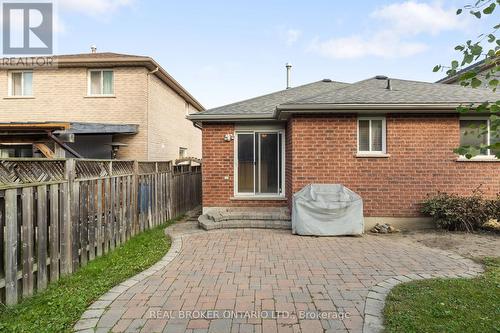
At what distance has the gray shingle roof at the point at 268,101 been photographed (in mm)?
9570

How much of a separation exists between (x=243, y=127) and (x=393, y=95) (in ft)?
14.6

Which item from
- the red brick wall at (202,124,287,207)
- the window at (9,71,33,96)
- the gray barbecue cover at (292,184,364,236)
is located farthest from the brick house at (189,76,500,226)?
the window at (9,71,33,96)

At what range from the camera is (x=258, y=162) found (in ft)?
32.1

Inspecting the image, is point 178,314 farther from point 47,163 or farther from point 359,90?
point 359,90

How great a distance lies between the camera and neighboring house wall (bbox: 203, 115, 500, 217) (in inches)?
329

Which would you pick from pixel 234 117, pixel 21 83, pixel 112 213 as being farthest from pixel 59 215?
pixel 21 83

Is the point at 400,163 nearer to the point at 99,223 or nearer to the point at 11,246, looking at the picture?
the point at 99,223

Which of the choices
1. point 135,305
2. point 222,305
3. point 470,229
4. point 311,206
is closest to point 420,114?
point 470,229

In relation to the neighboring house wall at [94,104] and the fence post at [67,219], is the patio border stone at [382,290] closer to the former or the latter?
the fence post at [67,219]

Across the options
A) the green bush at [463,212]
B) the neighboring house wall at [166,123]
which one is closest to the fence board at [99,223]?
the neighboring house wall at [166,123]

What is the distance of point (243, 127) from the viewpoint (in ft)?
31.9

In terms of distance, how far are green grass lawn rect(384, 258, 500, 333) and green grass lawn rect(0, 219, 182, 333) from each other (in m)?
3.55

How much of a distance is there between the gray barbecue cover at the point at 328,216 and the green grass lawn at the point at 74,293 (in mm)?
3255

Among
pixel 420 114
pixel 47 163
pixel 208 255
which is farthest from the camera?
pixel 420 114
